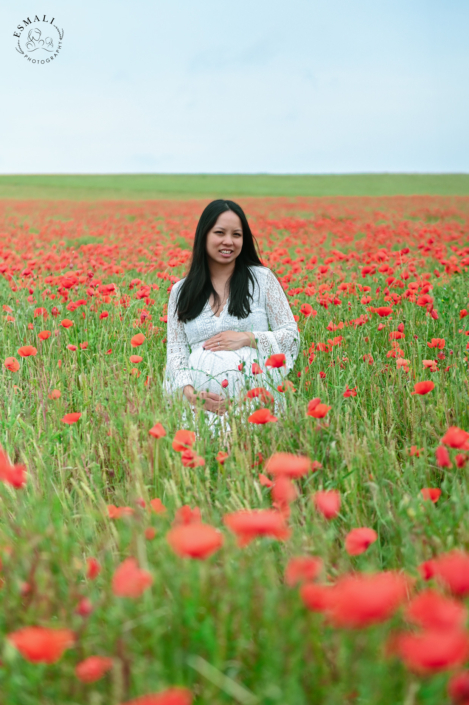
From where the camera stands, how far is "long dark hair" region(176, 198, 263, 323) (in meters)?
3.31

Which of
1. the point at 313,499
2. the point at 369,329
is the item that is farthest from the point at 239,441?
the point at 369,329

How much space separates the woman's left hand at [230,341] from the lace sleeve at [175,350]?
0.60ft

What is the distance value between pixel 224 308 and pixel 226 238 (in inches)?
14.7

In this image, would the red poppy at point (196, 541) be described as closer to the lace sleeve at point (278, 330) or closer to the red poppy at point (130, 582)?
the red poppy at point (130, 582)

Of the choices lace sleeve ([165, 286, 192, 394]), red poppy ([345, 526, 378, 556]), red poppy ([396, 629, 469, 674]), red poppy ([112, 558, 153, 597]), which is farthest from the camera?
lace sleeve ([165, 286, 192, 394])

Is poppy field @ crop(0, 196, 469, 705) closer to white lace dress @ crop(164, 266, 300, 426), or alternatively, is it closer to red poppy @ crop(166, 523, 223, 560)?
red poppy @ crop(166, 523, 223, 560)

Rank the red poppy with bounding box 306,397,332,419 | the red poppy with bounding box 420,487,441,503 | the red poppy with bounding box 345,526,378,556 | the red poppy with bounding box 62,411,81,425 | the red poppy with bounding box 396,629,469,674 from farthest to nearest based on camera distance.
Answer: the red poppy with bounding box 62,411,81,425, the red poppy with bounding box 306,397,332,419, the red poppy with bounding box 420,487,441,503, the red poppy with bounding box 345,526,378,556, the red poppy with bounding box 396,629,469,674

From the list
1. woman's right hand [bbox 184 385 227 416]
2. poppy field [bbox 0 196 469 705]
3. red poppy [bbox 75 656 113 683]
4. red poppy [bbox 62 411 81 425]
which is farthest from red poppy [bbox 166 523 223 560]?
woman's right hand [bbox 184 385 227 416]

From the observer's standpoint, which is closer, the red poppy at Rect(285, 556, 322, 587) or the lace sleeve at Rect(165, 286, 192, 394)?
the red poppy at Rect(285, 556, 322, 587)

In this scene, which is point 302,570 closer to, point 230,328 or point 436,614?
point 436,614

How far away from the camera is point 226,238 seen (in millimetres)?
3262

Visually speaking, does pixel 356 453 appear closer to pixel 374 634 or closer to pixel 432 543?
pixel 432 543

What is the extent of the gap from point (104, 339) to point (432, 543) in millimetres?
2864

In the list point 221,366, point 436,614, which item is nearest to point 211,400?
point 221,366
